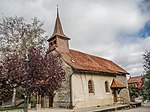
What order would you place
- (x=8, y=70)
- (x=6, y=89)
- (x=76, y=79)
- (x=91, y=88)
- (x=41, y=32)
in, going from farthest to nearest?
(x=41, y=32)
(x=91, y=88)
(x=76, y=79)
(x=6, y=89)
(x=8, y=70)

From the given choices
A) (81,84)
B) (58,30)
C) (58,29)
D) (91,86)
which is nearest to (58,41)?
(58,30)

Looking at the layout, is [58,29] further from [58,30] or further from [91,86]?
[91,86]

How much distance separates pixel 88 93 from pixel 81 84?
1.45 metres

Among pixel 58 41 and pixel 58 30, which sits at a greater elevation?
pixel 58 30

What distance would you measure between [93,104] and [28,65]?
11300 millimetres

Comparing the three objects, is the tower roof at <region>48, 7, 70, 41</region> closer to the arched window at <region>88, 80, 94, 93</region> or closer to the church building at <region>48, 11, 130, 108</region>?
the church building at <region>48, 11, 130, 108</region>

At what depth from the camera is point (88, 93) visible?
709 inches

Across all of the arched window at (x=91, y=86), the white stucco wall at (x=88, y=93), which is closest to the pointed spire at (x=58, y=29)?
the white stucco wall at (x=88, y=93)

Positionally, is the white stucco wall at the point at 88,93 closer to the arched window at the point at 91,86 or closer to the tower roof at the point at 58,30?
the arched window at the point at 91,86

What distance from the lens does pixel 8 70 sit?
902 centimetres

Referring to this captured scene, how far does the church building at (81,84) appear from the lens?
666 inches

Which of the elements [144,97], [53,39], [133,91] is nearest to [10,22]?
[53,39]

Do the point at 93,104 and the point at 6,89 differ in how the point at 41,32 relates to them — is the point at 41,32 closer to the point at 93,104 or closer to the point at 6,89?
the point at 93,104

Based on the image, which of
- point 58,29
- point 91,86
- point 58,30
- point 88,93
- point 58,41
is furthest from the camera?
point 58,29
